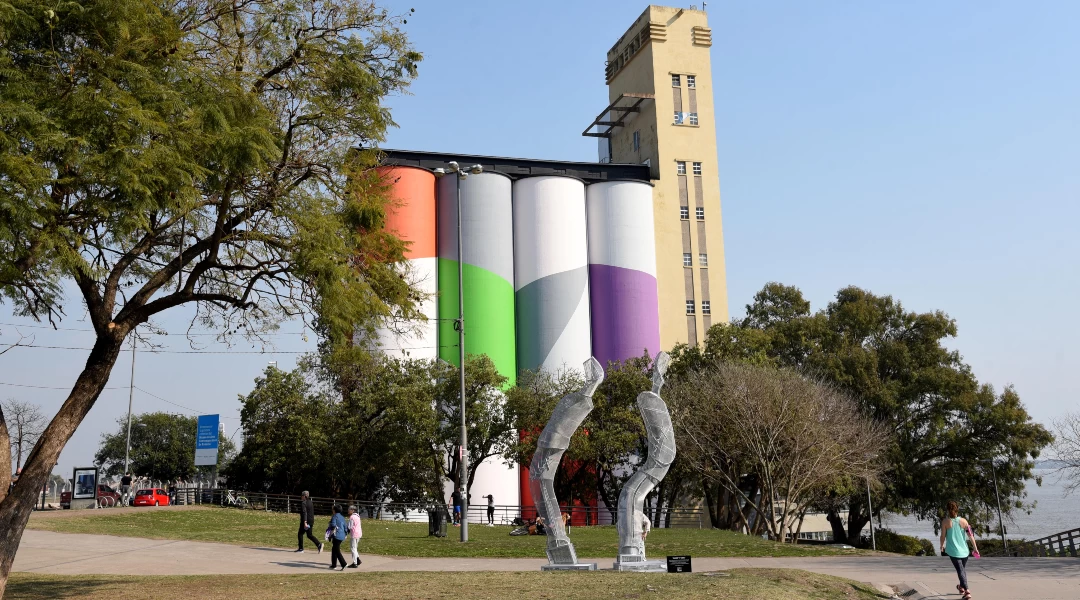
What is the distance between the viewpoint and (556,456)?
18516mm

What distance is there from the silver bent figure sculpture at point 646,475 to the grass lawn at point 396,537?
526 cm

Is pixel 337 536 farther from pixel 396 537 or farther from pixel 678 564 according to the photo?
pixel 396 537

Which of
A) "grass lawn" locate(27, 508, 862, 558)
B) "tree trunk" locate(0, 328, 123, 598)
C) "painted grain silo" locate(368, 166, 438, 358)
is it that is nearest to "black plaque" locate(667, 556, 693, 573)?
"grass lawn" locate(27, 508, 862, 558)

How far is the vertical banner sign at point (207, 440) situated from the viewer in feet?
149

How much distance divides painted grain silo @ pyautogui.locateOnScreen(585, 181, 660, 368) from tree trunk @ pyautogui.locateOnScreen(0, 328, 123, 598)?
45.0 metres

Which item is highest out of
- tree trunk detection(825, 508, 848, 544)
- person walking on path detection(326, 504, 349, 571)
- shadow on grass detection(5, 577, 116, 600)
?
person walking on path detection(326, 504, 349, 571)

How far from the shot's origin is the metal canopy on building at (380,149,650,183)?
202 ft

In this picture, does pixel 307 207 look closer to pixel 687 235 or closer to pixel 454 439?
pixel 454 439

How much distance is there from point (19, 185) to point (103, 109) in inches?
57.5

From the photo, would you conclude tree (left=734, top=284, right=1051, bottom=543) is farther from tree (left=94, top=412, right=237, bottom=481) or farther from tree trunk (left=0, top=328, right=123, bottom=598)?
tree (left=94, top=412, right=237, bottom=481)

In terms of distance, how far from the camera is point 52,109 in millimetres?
11695

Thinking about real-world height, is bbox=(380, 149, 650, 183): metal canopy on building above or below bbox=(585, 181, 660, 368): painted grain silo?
above

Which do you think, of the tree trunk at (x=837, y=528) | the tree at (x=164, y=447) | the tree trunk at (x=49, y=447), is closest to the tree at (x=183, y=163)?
the tree trunk at (x=49, y=447)

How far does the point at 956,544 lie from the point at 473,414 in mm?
33301
